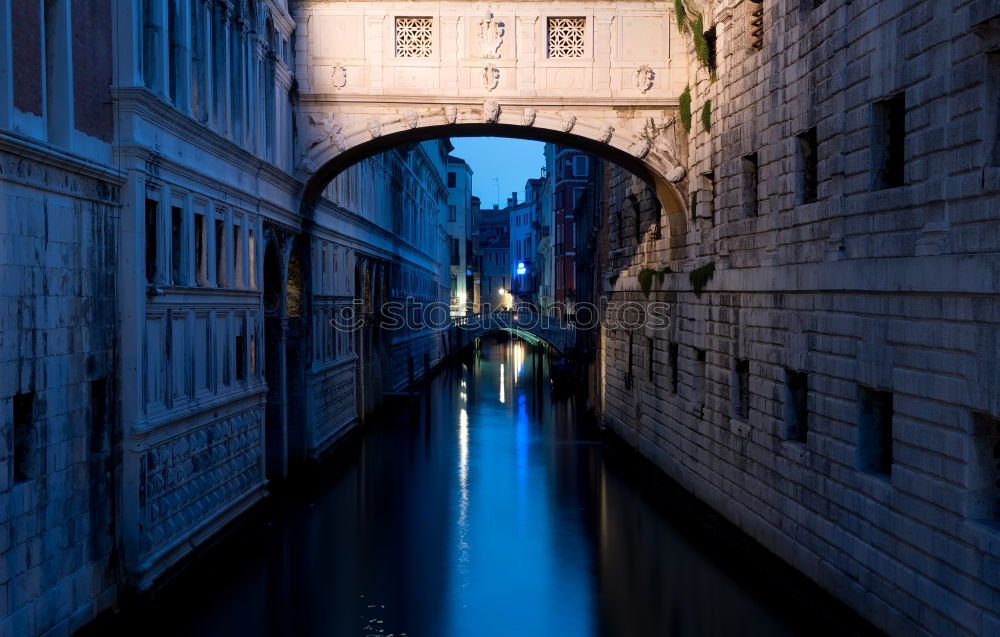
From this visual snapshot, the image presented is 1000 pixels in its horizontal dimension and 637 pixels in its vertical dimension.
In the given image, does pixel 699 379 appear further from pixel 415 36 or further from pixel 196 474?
pixel 196 474

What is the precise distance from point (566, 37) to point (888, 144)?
8.72 metres

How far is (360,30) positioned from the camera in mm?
17141

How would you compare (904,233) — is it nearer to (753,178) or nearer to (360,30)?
(753,178)

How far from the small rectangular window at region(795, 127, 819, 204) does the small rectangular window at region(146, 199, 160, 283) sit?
24.2 feet

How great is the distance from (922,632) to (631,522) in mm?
7015

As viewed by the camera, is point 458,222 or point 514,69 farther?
point 458,222

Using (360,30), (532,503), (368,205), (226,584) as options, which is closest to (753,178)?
(532,503)

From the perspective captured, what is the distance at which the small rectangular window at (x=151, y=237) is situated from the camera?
10.8 metres

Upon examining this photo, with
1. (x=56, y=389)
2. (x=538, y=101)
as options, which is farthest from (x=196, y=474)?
(x=538, y=101)

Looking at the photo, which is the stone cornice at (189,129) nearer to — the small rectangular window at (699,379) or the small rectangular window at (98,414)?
the small rectangular window at (98,414)

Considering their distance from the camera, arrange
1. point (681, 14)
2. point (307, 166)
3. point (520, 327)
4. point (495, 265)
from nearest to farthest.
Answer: point (681, 14), point (307, 166), point (520, 327), point (495, 265)

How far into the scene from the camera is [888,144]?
9633 millimetres

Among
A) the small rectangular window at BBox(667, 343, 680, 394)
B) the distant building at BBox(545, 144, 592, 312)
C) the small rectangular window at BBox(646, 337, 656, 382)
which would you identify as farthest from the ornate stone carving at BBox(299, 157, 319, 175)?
the distant building at BBox(545, 144, 592, 312)

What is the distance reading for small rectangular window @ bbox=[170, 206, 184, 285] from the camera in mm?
11727
